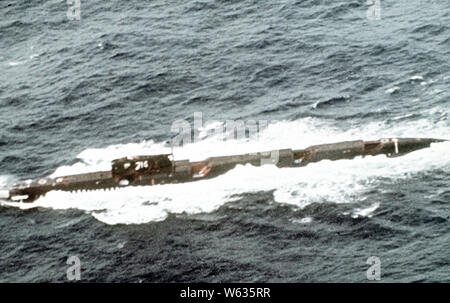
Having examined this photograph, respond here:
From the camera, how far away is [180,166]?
8069 cm

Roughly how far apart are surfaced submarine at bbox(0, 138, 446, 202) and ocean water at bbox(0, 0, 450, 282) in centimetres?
119

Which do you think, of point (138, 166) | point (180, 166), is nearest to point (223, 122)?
point (180, 166)

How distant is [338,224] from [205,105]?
3646cm

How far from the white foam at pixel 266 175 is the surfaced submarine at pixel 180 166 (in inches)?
34.5

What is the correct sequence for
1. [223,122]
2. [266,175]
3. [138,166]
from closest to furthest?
1. [138,166]
2. [266,175]
3. [223,122]

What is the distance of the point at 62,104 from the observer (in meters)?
98.9

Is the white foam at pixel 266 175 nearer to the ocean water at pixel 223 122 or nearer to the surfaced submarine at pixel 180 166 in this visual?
the ocean water at pixel 223 122

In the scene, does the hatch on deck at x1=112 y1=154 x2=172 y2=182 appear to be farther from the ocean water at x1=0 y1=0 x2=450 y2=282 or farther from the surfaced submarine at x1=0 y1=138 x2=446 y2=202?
the ocean water at x1=0 y1=0 x2=450 y2=282

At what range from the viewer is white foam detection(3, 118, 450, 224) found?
242ft

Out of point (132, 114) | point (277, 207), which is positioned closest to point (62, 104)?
point (132, 114)

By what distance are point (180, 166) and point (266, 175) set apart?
12.0 metres

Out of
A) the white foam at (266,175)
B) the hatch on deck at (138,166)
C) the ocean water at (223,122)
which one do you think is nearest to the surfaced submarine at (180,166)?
the hatch on deck at (138,166)

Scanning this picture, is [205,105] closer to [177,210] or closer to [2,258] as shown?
[177,210]

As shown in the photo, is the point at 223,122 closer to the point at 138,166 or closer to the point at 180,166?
the point at 180,166
